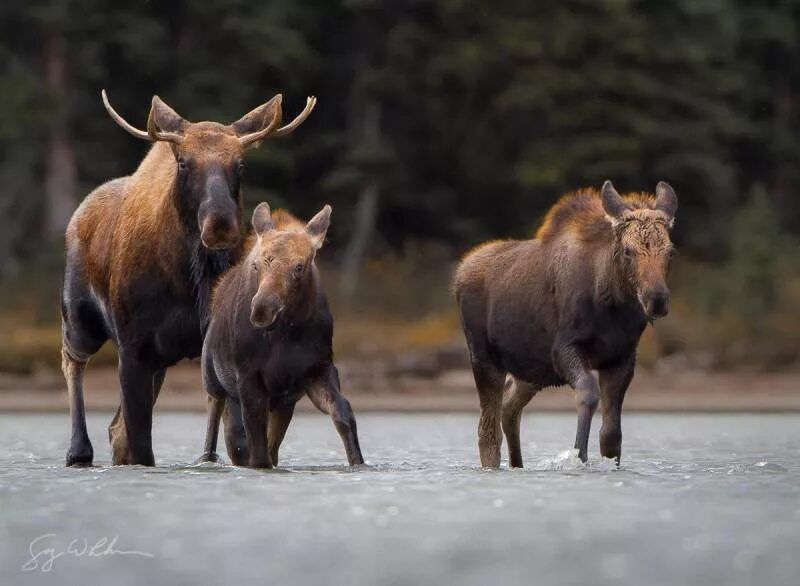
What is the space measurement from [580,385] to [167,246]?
2.99m

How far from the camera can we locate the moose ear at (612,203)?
620 inches

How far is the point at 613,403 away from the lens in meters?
15.7

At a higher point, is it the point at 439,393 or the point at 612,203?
the point at 612,203

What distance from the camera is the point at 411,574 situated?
10.5 metres

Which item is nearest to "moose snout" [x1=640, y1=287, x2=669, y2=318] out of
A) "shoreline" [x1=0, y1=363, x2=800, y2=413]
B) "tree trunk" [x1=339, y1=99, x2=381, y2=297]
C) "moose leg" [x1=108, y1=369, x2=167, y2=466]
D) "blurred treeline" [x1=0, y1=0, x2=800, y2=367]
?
"moose leg" [x1=108, y1=369, x2=167, y2=466]

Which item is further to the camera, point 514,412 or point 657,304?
point 514,412

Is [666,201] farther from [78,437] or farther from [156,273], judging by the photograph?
[78,437]

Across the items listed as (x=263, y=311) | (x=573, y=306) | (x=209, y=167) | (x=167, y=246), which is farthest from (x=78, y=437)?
(x=573, y=306)

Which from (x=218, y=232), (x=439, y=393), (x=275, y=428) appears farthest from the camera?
(x=439, y=393)

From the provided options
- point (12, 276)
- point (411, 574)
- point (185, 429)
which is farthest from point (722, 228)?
point (411, 574)

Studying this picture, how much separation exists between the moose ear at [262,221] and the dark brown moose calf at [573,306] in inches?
84.8

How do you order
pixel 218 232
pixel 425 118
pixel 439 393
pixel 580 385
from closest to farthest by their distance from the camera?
pixel 218 232 → pixel 580 385 → pixel 439 393 → pixel 425 118

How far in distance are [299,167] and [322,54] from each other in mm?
2126

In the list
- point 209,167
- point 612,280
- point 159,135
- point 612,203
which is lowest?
point 612,280
